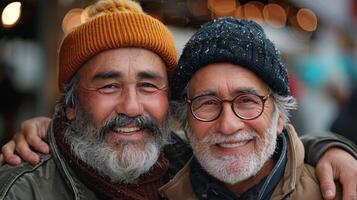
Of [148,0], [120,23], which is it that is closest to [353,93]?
[148,0]

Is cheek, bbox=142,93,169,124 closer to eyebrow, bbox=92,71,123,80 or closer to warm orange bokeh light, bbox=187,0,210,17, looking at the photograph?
eyebrow, bbox=92,71,123,80

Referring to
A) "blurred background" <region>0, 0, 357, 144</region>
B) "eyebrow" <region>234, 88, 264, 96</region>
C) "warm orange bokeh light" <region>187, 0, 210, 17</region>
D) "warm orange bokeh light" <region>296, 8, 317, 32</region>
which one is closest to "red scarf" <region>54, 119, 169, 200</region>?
"eyebrow" <region>234, 88, 264, 96</region>

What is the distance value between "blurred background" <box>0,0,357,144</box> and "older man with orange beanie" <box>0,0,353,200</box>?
7.45ft

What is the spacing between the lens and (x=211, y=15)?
762 cm

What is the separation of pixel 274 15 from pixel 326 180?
21.5ft

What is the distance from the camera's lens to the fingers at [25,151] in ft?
9.75

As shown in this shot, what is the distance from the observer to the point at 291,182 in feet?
9.25

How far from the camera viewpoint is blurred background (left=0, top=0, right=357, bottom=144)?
21.8 ft

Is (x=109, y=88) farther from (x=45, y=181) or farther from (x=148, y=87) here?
(x=45, y=181)

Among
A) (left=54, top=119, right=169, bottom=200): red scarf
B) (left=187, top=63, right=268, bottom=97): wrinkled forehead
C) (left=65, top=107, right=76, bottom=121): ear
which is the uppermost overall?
(left=187, top=63, right=268, bottom=97): wrinkled forehead

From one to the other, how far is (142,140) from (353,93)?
324 centimetres

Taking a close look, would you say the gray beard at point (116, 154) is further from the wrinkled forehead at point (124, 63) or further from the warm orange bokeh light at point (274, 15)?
the warm orange bokeh light at point (274, 15)

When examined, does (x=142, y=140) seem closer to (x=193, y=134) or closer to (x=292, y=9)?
(x=193, y=134)

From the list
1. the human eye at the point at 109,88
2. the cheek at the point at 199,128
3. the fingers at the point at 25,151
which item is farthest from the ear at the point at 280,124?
the fingers at the point at 25,151
